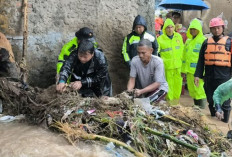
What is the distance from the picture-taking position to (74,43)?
5645 millimetres

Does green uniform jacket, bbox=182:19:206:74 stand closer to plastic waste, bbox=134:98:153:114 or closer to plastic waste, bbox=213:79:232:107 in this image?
plastic waste, bbox=213:79:232:107

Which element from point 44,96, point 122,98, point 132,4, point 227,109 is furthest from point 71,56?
point 227,109

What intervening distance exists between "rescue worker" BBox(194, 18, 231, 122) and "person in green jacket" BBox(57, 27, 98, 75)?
6.78 feet

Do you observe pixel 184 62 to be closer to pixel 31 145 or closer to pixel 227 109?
pixel 227 109

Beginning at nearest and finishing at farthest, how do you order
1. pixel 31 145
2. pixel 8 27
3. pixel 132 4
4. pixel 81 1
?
pixel 31 145
pixel 8 27
pixel 81 1
pixel 132 4

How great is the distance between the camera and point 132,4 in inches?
262

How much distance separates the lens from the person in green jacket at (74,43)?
5527 mm

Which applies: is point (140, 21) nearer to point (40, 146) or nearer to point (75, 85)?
point (75, 85)

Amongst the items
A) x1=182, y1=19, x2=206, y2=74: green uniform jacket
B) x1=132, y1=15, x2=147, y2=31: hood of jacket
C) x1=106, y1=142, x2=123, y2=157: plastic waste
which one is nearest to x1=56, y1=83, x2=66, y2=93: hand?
x1=106, y1=142, x2=123, y2=157: plastic waste

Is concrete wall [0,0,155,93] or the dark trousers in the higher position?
concrete wall [0,0,155,93]

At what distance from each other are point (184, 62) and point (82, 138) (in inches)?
184

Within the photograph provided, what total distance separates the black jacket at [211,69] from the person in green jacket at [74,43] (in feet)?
6.77

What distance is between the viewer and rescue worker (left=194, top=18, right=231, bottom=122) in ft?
20.3

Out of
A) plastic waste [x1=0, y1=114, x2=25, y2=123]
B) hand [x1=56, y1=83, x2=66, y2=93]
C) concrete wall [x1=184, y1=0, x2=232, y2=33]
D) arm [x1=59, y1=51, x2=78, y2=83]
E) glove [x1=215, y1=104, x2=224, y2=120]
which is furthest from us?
concrete wall [x1=184, y1=0, x2=232, y2=33]
